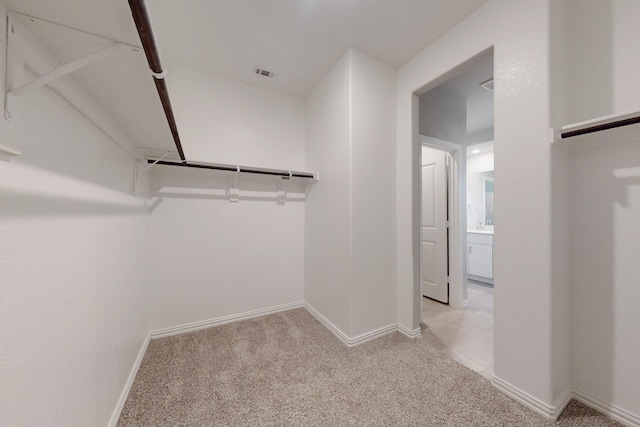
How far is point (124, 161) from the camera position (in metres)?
1.51

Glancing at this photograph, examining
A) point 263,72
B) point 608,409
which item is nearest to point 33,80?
point 263,72

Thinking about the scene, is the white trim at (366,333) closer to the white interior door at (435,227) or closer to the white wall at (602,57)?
the white interior door at (435,227)

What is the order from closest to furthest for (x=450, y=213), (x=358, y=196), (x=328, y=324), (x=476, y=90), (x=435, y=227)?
(x=358, y=196) → (x=328, y=324) → (x=476, y=90) → (x=450, y=213) → (x=435, y=227)

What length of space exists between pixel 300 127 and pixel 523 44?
6.79 ft

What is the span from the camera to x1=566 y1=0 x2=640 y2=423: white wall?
4.16 ft

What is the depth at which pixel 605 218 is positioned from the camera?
136 cm

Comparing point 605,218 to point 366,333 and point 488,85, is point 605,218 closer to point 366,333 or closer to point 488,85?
point 366,333

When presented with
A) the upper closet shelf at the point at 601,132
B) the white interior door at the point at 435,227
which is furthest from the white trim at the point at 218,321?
the upper closet shelf at the point at 601,132

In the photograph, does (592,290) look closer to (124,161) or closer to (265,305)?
(265,305)

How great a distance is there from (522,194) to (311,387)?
5.89 ft

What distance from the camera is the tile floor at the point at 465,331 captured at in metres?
1.86

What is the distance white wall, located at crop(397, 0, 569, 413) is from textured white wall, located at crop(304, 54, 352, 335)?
104cm

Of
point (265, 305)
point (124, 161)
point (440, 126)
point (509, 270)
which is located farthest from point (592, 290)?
point (124, 161)

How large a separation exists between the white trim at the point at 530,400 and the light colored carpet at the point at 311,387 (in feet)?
0.11
